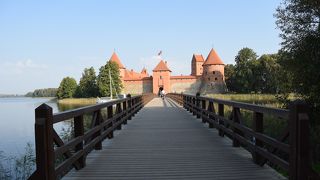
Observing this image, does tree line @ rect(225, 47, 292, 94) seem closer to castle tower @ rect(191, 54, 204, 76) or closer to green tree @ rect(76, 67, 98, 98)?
castle tower @ rect(191, 54, 204, 76)

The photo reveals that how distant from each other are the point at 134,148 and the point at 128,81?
81760 millimetres

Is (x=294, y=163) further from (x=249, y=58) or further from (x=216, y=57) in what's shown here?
(x=216, y=57)

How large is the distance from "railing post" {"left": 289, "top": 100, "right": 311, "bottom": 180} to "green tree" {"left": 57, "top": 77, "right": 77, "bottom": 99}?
9077 centimetres

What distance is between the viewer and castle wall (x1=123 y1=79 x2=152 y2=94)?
87.7m

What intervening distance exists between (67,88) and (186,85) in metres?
30.6

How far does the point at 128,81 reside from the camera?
8838 cm

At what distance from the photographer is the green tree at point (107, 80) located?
74713 mm

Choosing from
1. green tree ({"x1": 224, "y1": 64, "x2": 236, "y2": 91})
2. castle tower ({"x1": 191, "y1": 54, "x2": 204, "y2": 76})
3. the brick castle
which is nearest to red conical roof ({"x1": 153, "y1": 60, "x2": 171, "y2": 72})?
the brick castle

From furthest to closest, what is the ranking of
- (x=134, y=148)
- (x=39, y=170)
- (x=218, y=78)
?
(x=218, y=78), (x=134, y=148), (x=39, y=170)

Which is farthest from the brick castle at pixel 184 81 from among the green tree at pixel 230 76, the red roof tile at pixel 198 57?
the red roof tile at pixel 198 57

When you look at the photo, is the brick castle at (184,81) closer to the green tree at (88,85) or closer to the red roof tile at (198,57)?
the green tree at (88,85)

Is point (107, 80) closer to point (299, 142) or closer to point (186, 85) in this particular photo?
point (186, 85)

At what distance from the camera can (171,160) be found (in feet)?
18.9

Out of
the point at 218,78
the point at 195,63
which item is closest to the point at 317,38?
the point at 218,78
